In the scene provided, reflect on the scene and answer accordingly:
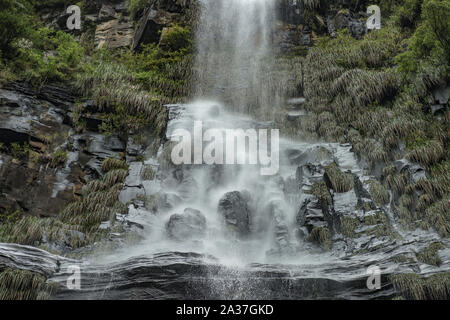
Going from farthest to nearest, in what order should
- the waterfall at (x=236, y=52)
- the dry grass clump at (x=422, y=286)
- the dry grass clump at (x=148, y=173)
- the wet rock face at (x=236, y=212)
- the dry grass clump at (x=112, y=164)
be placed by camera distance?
the waterfall at (x=236, y=52)
the dry grass clump at (x=112, y=164)
the dry grass clump at (x=148, y=173)
the wet rock face at (x=236, y=212)
the dry grass clump at (x=422, y=286)

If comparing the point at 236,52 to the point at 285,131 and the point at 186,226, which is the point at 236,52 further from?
the point at 186,226

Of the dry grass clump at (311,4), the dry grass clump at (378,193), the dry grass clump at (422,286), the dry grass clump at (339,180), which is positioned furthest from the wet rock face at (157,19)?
the dry grass clump at (422,286)

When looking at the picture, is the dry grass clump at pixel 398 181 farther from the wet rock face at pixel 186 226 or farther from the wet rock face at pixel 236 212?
the wet rock face at pixel 186 226

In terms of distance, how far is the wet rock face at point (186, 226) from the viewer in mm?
9781

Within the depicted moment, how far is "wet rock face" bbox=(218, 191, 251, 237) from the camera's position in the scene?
1025 cm

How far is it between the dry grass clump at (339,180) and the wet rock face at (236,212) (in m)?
2.40

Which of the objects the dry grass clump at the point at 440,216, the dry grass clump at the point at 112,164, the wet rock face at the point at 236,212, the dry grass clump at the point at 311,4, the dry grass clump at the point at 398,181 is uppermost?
the dry grass clump at the point at 311,4

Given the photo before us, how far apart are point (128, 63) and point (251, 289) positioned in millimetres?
12180

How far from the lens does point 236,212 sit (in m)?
10.4

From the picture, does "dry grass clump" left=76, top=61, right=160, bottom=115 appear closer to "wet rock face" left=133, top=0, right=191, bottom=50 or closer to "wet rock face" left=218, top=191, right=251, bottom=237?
"wet rock face" left=133, top=0, right=191, bottom=50

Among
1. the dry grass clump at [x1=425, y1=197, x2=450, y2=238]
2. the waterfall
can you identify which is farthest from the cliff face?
the waterfall

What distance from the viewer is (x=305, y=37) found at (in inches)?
720

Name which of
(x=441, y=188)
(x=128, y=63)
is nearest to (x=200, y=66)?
(x=128, y=63)

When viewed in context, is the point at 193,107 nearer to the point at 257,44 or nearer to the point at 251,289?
the point at 257,44
